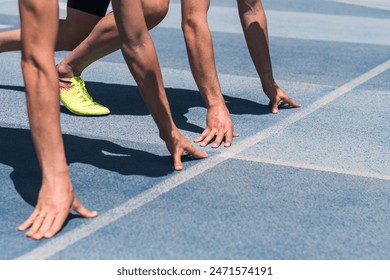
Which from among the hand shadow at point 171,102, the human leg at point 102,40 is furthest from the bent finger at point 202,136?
the human leg at point 102,40

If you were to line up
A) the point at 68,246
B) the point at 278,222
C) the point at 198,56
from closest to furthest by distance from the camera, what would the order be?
the point at 68,246 → the point at 278,222 → the point at 198,56

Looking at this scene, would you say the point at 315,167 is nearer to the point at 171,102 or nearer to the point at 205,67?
the point at 205,67

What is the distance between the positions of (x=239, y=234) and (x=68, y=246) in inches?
26.3

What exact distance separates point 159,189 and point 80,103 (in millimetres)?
1601

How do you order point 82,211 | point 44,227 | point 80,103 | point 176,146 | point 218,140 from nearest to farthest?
point 44,227
point 82,211
point 176,146
point 218,140
point 80,103

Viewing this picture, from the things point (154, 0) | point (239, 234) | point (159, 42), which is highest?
point (154, 0)

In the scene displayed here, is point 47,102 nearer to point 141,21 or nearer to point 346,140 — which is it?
point 141,21

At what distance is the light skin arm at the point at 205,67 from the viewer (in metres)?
5.00

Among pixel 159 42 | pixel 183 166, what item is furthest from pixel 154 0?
pixel 159 42

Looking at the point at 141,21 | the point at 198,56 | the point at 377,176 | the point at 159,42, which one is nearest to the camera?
the point at 141,21

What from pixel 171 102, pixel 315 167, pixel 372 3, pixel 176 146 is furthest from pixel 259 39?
pixel 372 3

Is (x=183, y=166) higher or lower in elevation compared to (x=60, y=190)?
lower

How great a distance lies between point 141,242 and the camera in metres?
3.58

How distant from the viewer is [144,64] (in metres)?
4.23
